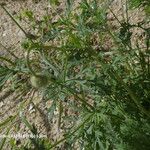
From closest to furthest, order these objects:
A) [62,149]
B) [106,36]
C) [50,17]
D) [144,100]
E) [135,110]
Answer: [135,110]
[144,100]
[62,149]
[106,36]
[50,17]

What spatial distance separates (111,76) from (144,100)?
35cm

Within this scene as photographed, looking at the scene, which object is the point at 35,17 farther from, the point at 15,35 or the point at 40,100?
the point at 40,100

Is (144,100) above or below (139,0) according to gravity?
below

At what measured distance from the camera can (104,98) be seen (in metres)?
2.07

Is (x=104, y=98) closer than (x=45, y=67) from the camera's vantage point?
No

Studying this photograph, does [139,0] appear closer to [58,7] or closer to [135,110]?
[135,110]

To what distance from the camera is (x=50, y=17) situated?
10.7 ft

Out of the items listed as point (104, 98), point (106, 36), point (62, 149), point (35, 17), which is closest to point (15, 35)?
point (35, 17)

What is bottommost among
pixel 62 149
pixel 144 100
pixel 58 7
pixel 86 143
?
pixel 62 149

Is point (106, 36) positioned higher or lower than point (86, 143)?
higher

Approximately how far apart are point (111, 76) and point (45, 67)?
29cm

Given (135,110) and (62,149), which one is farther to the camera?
(62,149)

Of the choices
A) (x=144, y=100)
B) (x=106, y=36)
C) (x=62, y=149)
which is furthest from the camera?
(x=106, y=36)

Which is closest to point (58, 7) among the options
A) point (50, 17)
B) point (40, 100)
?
point (50, 17)
